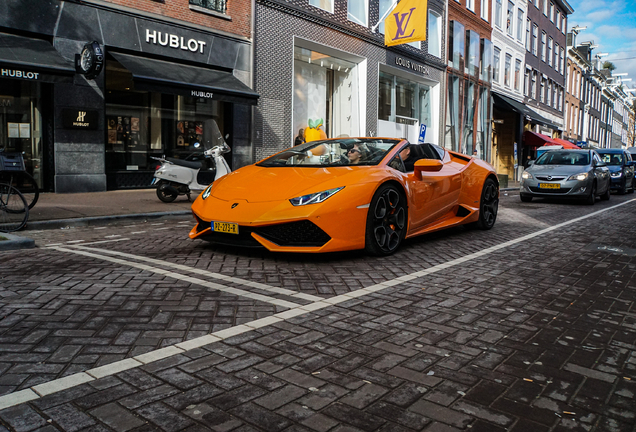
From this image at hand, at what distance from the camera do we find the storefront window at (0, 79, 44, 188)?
490 inches

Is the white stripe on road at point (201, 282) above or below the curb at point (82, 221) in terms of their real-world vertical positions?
below

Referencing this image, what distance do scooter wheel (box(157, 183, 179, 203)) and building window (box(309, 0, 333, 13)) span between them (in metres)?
10.4

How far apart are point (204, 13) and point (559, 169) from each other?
34.8 feet

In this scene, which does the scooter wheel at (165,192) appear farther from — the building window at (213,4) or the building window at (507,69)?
the building window at (507,69)

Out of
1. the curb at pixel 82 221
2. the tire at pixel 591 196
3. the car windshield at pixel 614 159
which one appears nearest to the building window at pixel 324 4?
the tire at pixel 591 196

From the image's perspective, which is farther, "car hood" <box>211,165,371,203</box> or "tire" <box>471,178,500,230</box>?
"tire" <box>471,178,500,230</box>

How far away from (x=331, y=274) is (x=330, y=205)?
670mm

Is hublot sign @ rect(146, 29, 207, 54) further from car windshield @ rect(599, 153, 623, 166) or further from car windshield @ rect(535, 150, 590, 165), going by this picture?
car windshield @ rect(599, 153, 623, 166)

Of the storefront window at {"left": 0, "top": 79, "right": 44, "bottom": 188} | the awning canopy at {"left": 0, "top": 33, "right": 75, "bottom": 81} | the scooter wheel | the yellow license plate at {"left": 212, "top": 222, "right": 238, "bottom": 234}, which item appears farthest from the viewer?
the storefront window at {"left": 0, "top": 79, "right": 44, "bottom": 188}

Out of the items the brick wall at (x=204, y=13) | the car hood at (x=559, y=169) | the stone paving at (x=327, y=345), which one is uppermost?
the brick wall at (x=204, y=13)

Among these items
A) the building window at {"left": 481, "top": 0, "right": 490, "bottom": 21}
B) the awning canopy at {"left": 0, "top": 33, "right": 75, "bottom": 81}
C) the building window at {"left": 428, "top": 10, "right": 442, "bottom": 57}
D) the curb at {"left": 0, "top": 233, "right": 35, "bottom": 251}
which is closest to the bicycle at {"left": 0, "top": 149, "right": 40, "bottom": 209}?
the curb at {"left": 0, "top": 233, "right": 35, "bottom": 251}

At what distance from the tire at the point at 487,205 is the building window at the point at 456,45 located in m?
21.4

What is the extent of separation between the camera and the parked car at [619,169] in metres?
20.6

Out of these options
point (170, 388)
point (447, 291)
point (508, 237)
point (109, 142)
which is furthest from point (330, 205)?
point (109, 142)
